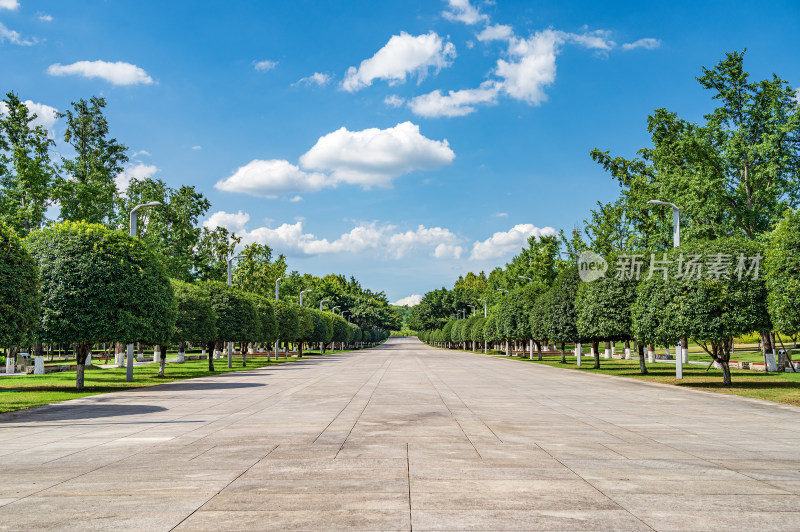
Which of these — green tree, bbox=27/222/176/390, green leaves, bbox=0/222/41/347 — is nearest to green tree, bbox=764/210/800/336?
green tree, bbox=27/222/176/390

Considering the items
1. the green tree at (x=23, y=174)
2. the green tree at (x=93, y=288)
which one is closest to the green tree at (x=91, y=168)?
the green tree at (x=23, y=174)

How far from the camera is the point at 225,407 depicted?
703 inches

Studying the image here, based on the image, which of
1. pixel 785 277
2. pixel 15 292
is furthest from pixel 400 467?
pixel 785 277

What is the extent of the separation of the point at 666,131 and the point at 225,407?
40029 mm

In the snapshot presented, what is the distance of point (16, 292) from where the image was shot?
18.8 m

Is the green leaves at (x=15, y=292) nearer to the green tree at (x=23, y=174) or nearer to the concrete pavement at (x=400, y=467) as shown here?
the concrete pavement at (x=400, y=467)

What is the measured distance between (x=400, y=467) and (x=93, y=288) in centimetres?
1913

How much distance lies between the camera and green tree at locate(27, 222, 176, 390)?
2323 cm

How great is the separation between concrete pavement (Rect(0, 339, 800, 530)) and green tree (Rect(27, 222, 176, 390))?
242 inches

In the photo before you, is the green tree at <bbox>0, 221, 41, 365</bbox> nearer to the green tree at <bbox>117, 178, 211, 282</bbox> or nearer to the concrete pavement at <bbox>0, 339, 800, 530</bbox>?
the concrete pavement at <bbox>0, 339, 800, 530</bbox>

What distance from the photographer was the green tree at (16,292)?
18438 millimetres

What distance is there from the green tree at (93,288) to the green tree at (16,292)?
10.6ft

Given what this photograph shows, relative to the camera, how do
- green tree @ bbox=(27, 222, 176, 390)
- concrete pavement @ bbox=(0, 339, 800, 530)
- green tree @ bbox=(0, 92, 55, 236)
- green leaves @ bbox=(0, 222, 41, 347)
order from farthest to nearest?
green tree @ bbox=(0, 92, 55, 236) → green tree @ bbox=(27, 222, 176, 390) → green leaves @ bbox=(0, 222, 41, 347) → concrete pavement @ bbox=(0, 339, 800, 530)

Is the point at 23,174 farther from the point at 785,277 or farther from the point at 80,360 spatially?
the point at 785,277
